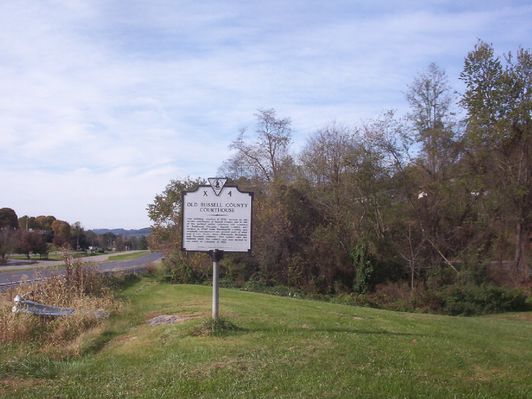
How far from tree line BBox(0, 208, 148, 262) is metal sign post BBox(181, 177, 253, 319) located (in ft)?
36.8

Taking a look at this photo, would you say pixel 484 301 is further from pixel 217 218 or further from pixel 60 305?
pixel 217 218

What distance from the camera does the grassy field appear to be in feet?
22.4

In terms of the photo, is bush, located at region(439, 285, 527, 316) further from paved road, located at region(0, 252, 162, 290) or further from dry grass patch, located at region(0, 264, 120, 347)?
dry grass patch, located at region(0, 264, 120, 347)

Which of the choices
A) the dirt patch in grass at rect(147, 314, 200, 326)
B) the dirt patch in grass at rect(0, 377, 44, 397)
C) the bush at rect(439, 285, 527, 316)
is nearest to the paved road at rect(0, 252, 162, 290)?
the dirt patch in grass at rect(147, 314, 200, 326)

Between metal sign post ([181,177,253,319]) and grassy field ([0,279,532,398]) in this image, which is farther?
metal sign post ([181,177,253,319])

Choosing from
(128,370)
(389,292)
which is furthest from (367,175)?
(128,370)

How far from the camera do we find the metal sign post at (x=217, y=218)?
436 inches

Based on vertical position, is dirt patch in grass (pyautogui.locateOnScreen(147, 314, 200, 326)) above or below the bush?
above

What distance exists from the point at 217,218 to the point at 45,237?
237ft

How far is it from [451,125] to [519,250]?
8.48 m

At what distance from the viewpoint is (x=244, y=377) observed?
7250mm

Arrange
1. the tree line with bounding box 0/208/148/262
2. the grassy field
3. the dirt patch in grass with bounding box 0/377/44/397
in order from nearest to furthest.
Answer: the grassy field
the dirt patch in grass with bounding box 0/377/44/397
the tree line with bounding box 0/208/148/262

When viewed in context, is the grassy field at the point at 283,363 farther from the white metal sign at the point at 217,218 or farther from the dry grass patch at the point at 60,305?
the white metal sign at the point at 217,218

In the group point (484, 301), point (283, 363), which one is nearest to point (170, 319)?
point (283, 363)
